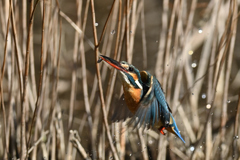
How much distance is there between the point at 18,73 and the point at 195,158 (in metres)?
0.59

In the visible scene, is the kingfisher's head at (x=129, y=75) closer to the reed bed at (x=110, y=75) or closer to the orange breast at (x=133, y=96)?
the orange breast at (x=133, y=96)

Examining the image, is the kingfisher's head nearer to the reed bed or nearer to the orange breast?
the orange breast

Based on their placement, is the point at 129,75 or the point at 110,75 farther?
the point at 110,75

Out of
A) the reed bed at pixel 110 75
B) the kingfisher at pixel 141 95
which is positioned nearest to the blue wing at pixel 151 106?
the kingfisher at pixel 141 95

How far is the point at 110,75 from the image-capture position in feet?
3.00

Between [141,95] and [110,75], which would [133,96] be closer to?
[141,95]

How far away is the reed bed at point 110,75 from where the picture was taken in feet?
2.92

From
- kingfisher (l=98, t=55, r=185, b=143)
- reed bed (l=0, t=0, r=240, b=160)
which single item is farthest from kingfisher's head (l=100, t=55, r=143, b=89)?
reed bed (l=0, t=0, r=240, b=160)

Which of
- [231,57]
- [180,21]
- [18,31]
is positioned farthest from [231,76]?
[18,31]

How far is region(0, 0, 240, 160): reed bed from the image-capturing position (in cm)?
89

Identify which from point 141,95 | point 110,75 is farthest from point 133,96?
point 110,75

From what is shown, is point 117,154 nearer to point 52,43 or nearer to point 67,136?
point 67,136

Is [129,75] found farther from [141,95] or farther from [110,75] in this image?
[110,75]

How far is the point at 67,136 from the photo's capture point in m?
0.99
